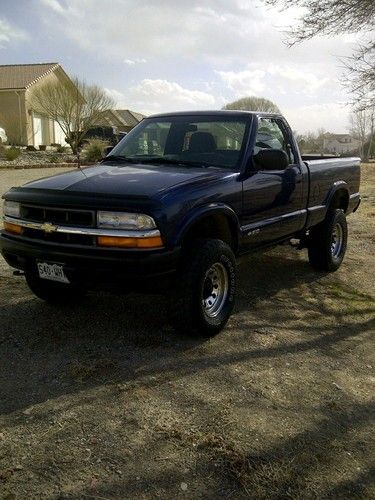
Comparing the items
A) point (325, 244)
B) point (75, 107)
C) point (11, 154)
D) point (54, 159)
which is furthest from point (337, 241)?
point (75, 107)

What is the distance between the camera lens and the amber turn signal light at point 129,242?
10.6ft

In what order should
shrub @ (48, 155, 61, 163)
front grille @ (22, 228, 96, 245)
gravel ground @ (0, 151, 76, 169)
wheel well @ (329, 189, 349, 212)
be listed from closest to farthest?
front grille @ (22, 228, 96, 245) < wheel well @ (329, 189, 349, 212) < gravel ground @ (0, 151, 76, 169) < shrub @ (48, 155, 61, 163)

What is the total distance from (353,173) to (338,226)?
0.92 m

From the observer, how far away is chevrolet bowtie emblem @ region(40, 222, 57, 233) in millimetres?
3450

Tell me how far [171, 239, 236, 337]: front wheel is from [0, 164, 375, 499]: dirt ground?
158 millimetres

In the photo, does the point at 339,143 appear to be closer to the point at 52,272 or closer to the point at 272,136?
the point at 272,136

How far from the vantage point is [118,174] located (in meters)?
3.86

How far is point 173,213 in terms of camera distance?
3320mm

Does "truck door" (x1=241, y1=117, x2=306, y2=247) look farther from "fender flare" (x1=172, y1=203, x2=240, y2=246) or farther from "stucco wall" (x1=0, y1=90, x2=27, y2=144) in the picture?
"stucco wall" (x1=0, y1=90, x2=27, y2=144)

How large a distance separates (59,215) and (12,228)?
572 millimetres

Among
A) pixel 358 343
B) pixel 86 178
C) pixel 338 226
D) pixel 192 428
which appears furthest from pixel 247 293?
pixel 192 428

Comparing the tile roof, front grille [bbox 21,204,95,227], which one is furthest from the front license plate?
the tile roof

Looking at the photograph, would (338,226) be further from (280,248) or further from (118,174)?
(118,174)

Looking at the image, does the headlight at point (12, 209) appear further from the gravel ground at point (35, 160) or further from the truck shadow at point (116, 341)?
the gravel ground at point (35, 160)
